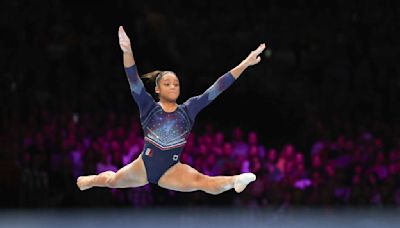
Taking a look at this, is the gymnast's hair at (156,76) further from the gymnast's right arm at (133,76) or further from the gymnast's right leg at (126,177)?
the gymnast's right leg at (126,177)

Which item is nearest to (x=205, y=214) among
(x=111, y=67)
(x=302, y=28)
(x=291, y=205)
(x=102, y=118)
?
(x=291, y=205)

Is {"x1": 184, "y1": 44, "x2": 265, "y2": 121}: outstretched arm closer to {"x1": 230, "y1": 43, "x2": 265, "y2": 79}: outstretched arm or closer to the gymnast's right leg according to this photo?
{"x1": 230, "y1": 43, "x2": 265, "y2": 79}: outstretched arm

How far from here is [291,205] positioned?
7.43 metres

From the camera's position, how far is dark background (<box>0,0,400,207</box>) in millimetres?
8719

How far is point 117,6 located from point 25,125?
86.5 inches

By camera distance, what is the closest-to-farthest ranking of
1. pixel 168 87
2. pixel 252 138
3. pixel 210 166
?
pixel 168 87, pixel 210 166, pixel 252 138

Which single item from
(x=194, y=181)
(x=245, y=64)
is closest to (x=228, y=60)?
(x=245, y=64)

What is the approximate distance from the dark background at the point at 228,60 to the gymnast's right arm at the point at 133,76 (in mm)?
3751

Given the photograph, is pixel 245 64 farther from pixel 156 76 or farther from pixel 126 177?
pixel 126 177

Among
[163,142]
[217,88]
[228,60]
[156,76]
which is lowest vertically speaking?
[163,142]

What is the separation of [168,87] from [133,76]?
0.25 meters

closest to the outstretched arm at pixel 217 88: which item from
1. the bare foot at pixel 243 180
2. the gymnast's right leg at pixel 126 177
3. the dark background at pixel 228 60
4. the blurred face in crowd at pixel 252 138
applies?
the gymnast's right leg at pixel 126 177

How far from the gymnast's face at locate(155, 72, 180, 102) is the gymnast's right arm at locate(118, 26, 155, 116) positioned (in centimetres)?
9

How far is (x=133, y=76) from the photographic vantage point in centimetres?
456
